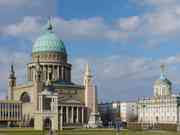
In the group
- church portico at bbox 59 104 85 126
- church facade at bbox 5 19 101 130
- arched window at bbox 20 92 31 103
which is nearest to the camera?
church facade at bbox 5 19 101 130

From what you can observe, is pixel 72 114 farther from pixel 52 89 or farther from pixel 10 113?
pixel 10 113

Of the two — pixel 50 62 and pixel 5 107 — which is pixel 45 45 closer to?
pixel 50 62

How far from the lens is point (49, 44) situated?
18938 cm

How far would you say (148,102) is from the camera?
192625 mm

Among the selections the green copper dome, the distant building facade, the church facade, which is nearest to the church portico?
the church facade

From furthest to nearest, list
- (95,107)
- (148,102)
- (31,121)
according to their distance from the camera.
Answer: (148,102)
(95,107)
(31,121)

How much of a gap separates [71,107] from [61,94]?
22.0ft

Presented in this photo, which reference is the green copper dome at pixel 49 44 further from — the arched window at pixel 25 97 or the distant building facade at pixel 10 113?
the distant building facade at pixel 10 113

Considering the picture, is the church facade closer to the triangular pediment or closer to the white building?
the triangular pediment

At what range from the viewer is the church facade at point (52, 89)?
169 metres

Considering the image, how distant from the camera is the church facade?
169 meters

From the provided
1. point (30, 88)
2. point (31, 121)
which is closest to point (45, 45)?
point (30, 88)

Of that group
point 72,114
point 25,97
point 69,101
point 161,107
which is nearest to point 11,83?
point 25,97

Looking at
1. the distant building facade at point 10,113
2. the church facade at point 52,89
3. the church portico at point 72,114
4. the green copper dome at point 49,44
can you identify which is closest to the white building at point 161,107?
the church facade at point 52,89
